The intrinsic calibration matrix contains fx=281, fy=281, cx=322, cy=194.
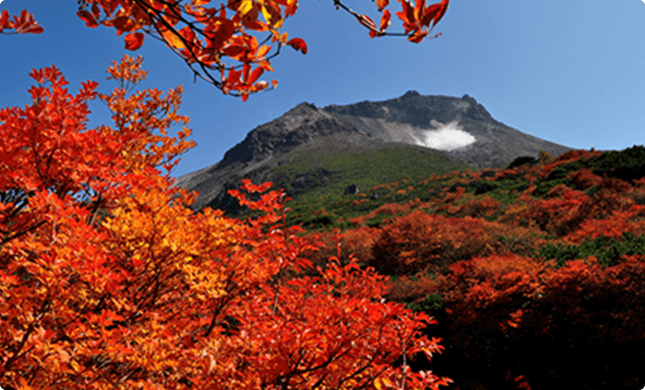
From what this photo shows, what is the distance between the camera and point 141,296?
8.54 ft

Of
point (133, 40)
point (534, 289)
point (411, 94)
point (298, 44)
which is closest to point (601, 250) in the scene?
point (534, 289)

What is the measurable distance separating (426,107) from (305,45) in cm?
12514

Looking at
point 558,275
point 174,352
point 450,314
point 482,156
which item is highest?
point 482,156

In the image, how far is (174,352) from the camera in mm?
1986

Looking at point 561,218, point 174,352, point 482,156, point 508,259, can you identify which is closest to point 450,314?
point 508,259

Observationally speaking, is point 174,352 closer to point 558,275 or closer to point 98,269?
point 98,269

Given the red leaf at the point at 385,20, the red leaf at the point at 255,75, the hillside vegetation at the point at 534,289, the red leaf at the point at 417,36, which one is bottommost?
the hillside vegetation at the point at 534,289

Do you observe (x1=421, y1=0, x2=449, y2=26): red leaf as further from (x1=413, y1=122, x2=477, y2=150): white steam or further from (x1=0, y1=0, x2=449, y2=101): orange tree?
(x1=413, y1=122, x2=477, y2=150): white steam

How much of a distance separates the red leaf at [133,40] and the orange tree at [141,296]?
1.03m

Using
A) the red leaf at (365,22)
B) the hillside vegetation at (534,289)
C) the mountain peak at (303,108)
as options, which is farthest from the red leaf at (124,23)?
the mountain peak at (303,108)

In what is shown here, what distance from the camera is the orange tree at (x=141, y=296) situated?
1.69 metres

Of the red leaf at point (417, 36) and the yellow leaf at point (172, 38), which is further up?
the yellow leaf at point (172, 38)

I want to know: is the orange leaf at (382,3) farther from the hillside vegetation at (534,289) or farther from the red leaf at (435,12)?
the hillside vegetation at (534,289)

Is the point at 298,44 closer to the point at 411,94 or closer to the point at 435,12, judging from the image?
the point at 435,12
